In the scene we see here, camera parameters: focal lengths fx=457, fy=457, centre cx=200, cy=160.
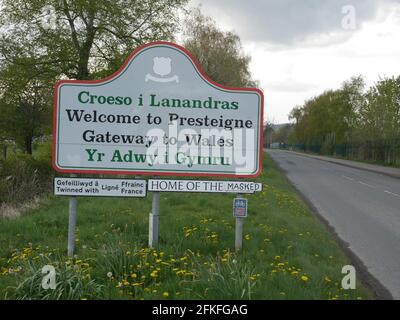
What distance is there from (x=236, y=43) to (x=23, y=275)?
30.3m

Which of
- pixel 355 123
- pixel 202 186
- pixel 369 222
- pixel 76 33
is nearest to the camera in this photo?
pixel 202 186

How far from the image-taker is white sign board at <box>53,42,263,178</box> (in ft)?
20.4

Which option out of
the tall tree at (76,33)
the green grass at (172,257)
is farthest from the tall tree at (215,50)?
the green grass at (172,257)

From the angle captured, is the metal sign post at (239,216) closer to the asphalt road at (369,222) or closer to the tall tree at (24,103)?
the asphalt road at (369,222)

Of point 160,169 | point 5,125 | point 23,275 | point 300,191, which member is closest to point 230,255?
point 160,169

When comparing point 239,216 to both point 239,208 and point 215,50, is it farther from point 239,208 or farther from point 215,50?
point 215,50

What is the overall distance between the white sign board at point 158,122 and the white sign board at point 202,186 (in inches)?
7.4

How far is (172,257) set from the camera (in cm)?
568

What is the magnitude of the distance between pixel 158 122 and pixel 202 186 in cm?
107

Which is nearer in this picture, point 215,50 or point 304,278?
point 304,278

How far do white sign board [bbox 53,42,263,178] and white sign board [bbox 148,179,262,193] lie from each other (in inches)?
7.4

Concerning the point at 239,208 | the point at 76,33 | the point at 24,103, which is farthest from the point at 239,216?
the point at 24,103

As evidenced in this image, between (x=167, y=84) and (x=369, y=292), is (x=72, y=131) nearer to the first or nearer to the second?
(x=167, y=84)

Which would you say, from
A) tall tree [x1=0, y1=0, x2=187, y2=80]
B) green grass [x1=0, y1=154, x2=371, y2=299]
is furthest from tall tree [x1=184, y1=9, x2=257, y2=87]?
green grass [x1=0, y1=154, x2=371, y2=299]
